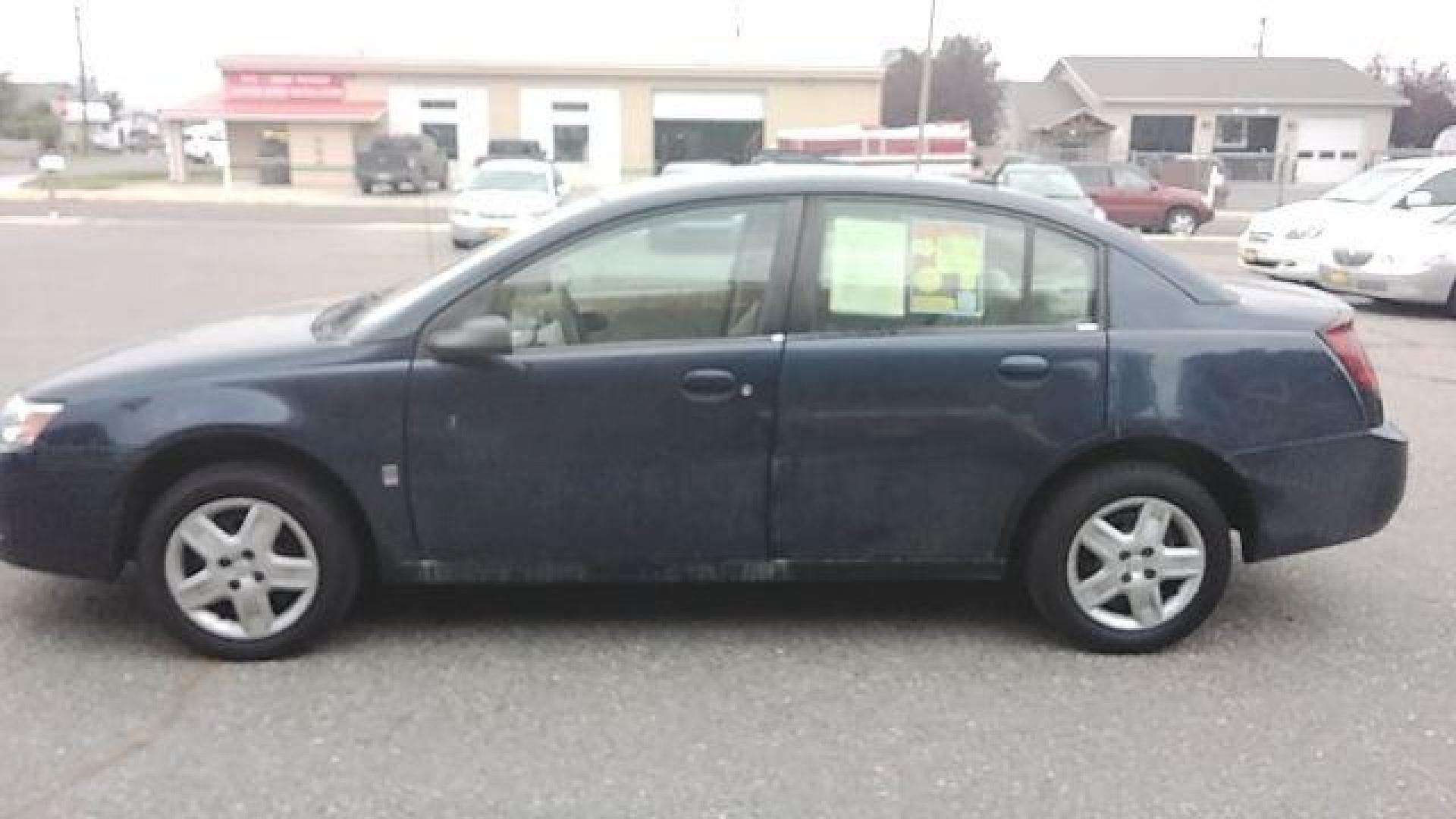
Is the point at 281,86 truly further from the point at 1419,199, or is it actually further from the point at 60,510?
the point at 60,510

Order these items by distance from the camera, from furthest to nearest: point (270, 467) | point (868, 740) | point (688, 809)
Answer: point (270, 467)
point (868, 740)
point (688, 809)

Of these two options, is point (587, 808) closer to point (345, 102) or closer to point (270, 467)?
point (270, 467)

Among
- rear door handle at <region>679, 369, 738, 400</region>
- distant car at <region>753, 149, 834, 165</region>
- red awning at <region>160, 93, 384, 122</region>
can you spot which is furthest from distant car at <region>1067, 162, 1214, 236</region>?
red awning at <region>160, 93, 384, 122</region>

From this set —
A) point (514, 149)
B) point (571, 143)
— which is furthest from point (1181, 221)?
point (571, 143)

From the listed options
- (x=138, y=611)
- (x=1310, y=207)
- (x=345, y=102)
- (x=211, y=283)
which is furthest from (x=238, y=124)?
(x=138, y=611)

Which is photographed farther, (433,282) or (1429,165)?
(1429,165)

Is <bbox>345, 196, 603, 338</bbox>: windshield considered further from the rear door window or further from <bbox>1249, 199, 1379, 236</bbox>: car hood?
<bbox>1249, 199, 1379, 236</bbox>: car hood

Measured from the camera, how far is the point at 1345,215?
47.2 feet

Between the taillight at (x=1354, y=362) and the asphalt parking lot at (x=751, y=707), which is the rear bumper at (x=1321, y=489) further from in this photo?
the asphalt parking lot at (x=751, y=707)

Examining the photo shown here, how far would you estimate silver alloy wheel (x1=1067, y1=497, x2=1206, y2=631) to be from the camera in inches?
165

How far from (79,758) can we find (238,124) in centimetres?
4525

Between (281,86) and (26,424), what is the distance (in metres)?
44.2

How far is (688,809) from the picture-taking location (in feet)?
10.7

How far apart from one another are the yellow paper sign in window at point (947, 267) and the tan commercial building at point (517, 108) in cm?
4075
